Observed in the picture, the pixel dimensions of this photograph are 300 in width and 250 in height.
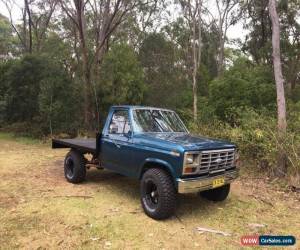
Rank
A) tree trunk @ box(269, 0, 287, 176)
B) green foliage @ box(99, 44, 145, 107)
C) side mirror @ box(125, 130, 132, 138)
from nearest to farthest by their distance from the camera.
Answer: side mirror @ box(125, 130, 132, 138)
tree trunk @ box(269, 0, 287, 176)
green foliage @ box(99, 44, 145, 107)

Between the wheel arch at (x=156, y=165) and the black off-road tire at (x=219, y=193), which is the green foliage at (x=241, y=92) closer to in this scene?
the black off-road tire at (x=219, y=193)

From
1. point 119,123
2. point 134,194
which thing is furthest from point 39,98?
point 134,194

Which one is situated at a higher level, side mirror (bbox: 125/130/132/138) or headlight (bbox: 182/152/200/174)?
side mirror (bbox: 125/130/132/138)

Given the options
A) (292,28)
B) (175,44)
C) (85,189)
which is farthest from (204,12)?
(85,189)

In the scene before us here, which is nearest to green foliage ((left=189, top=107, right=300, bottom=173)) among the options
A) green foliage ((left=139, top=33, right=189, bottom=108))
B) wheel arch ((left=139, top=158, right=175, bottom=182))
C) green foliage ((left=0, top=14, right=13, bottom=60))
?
wheel arch ((left=139, top=158, right=175, bottom=182))

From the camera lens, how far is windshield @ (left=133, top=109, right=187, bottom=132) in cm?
610

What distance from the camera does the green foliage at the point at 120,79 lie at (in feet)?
54.6

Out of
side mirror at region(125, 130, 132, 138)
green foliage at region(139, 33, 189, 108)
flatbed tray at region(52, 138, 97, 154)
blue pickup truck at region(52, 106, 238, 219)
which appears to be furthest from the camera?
green foliage at region(139, 33, 189, 108)

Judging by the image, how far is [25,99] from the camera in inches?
645

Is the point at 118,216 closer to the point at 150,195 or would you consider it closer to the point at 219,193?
the point at 150,195

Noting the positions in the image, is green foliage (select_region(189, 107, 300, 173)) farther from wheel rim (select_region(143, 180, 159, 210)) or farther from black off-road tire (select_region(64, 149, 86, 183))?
black off-road tire (select_region(64, 149, 86, 183))

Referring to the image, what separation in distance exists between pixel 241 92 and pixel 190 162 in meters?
10.3

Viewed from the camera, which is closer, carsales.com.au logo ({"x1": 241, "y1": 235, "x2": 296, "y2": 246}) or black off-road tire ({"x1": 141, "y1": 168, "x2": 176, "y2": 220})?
carsales.com.au logo ({"x1": 241, "y1": 235, "x2": 296, "y2": 246})

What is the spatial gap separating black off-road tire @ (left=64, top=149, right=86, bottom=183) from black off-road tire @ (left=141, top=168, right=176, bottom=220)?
2.21 metres
